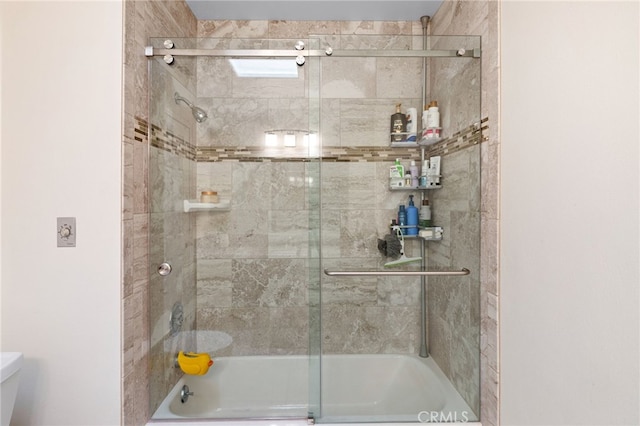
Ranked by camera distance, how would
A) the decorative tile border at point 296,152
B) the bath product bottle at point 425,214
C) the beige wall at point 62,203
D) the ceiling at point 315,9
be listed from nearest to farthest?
the beige wall at point 62,203, the decorative tile border at point 296,152, the bath product bottle at point 425,214, the ceiling at point 315,9

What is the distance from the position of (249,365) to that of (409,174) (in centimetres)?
130

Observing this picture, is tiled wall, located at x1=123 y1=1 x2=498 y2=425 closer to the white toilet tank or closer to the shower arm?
the shower arm

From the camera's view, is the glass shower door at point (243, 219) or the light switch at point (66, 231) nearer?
the light switch at point (66, 231)

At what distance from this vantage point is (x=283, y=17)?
201 cm

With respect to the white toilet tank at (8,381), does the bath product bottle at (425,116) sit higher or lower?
higher

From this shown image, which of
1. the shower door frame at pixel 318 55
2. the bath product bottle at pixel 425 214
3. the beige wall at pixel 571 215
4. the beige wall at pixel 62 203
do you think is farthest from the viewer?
the bath product bottle at pixel 425 214

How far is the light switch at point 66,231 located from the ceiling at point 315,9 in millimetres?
1426

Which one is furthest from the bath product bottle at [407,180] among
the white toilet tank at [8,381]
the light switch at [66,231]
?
the white toilet tank at [8,381]

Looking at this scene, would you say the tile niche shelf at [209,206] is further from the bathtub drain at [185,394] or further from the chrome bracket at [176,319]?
the bathtub drain at [185,394]

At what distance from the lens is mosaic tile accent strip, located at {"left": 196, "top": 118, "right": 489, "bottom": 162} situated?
1582 mm

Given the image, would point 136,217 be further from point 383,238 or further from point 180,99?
point 383,238

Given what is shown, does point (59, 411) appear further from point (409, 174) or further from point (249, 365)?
point (409, 174)

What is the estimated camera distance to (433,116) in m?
1.63

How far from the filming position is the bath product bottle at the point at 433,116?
1624 millimetres
